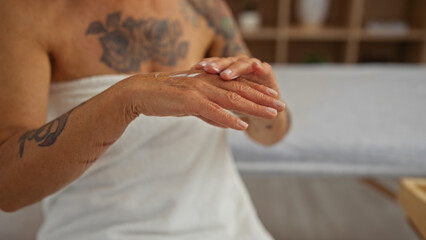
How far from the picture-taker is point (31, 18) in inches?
25.8

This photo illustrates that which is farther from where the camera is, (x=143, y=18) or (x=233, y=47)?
(x=233, y=47)

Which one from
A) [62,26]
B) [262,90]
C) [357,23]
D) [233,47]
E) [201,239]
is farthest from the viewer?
[357,23]

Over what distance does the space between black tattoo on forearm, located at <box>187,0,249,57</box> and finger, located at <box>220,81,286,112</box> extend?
0.45 m

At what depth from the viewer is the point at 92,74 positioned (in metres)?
0.75

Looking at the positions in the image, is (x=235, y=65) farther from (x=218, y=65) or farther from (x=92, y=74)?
(x=92, y=74)

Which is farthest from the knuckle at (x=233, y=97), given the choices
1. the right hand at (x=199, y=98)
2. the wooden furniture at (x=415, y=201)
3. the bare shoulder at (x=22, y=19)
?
the wooden furniture at (x=415, y=201)

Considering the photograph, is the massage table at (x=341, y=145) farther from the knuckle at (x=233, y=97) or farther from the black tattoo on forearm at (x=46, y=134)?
the knuckle at (x=233, y=97)

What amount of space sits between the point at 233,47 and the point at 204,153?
30 cm

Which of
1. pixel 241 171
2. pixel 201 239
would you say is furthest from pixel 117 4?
pixel 241 171

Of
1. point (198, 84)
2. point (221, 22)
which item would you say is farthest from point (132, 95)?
point (221, 22)

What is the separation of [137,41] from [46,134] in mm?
297

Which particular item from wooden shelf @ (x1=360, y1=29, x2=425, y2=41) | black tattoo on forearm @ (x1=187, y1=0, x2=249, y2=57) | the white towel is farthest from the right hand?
wooden shelf @ (x1=360, y1=29, x2=425, y2=41)

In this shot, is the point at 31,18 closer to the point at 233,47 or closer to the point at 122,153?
the point at 122,153

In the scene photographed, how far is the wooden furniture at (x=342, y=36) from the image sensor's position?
10.8 feet
